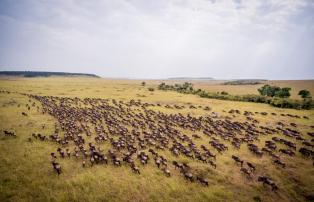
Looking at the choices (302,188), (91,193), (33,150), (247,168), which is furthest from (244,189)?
(33,150)

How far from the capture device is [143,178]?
17547 millimetres

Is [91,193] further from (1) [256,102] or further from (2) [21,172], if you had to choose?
(1) [256,102]

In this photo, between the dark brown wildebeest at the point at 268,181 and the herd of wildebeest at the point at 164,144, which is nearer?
the dark brown wildebeest at the point at 268,181

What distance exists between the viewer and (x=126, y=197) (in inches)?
602

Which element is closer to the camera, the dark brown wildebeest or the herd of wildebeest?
the dark brown wildebeest

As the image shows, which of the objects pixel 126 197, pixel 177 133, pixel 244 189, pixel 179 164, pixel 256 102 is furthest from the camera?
pixel 256 102

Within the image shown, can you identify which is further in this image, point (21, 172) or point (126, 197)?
point (21, 172)

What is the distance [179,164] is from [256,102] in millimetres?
59123

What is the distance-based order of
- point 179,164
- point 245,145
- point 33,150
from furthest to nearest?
point 245,145 → point 33,150 → point 179,164

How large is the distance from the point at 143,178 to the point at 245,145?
15.0m

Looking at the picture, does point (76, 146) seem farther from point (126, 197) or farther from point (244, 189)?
point (244, 189)

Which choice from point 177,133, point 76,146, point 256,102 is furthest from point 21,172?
point 256,102

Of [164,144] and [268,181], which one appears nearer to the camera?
[268,181]

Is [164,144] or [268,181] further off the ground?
[164,144]
